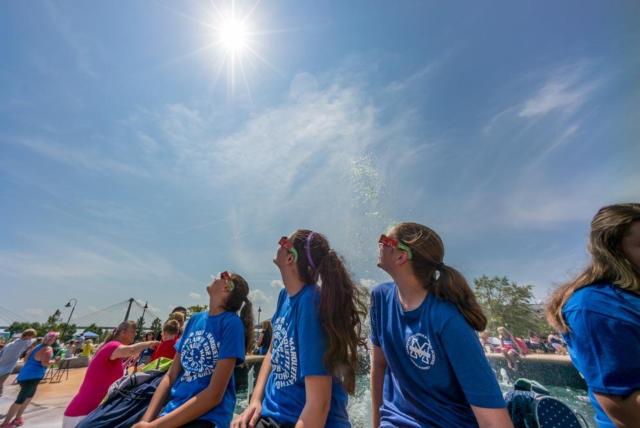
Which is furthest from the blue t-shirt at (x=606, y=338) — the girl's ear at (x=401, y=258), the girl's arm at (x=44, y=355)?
the girl's arm at (x=44, y=355)

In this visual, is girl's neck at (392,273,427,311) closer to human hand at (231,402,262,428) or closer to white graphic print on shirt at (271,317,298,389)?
white graphic print on shirt at (271,317,298,389)

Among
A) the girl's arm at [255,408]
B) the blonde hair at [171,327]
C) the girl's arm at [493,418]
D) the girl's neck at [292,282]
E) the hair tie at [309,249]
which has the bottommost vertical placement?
the girl's arm at [493,418]

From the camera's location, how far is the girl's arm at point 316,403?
5.07ft

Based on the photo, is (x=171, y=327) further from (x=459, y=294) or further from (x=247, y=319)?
(x=459, y=294)

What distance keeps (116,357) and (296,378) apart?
3.33 metres

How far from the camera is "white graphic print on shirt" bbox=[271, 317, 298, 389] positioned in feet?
6.15

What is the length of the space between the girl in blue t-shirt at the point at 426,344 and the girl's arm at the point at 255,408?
831 millimetres

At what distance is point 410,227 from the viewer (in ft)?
7.03

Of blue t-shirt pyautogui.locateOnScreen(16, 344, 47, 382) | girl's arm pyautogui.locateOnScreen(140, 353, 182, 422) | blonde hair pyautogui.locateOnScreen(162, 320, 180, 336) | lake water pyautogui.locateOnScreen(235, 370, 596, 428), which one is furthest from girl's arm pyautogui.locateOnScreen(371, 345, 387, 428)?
blue t-shirt pyautogui.locateOnScreen(16, 344, 47, 382)

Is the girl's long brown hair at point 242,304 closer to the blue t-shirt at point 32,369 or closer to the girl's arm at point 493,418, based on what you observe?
the girl's arm at point 493,418

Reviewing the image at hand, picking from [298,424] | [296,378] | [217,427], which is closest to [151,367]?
[217,427]

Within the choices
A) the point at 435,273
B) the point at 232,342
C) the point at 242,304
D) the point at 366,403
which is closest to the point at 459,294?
the point at 435,273

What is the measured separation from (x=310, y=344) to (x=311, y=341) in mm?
19

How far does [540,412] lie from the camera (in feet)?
4.59
